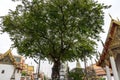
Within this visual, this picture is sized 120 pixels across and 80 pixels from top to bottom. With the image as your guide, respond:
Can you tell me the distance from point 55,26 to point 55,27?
15 centimetres

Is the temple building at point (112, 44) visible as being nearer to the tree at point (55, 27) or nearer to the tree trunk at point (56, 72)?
the tree at point (55, 27)

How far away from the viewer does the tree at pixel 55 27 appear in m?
14.4

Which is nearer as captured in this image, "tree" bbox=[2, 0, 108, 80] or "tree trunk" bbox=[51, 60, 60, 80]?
"tree" bbox=[2, 0, 108, 80]

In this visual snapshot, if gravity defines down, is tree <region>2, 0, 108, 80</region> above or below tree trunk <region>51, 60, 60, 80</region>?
above

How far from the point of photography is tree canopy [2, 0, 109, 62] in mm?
14367

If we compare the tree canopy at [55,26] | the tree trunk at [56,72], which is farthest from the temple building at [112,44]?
the tree trunk at [56,72]

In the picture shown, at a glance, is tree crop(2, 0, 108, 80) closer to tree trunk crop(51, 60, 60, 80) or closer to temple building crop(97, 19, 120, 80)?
A: tree trunk crop(51, 60, 60, 80)

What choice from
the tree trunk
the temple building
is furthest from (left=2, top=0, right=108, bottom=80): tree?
the temple building

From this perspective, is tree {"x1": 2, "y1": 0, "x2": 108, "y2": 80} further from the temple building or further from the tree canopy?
the temple building

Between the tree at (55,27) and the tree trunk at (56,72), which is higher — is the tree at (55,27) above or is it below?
above

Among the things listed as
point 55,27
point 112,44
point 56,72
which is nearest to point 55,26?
point 55,27

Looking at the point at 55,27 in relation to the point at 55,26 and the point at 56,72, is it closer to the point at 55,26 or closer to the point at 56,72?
the point at 55,26

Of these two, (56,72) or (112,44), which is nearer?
(112,44)

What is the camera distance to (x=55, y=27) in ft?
50.3
